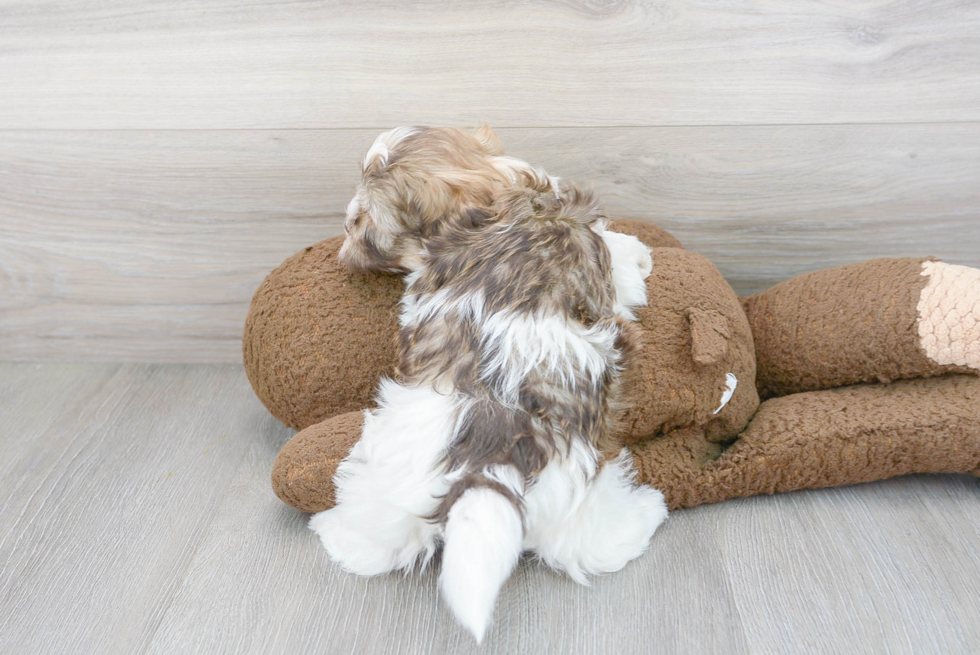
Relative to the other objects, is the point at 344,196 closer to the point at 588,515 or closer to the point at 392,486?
the point at 392,486

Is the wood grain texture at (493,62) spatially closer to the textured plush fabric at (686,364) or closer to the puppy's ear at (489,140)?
the puppy's ear at (489,140)

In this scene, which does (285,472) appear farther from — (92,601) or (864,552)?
(864,552)

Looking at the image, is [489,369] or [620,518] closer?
[489,369]

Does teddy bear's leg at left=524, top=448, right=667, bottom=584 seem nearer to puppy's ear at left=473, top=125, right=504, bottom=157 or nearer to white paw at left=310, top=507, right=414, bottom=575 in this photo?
white paw at left=310, top=507, right=414, bottom=575

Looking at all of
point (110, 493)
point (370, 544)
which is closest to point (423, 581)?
point (370, 544)

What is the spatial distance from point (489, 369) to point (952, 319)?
3.12 ft

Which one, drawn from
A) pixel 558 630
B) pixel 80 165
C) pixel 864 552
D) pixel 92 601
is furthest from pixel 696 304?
pixel 80 165

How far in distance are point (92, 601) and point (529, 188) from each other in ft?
3.79

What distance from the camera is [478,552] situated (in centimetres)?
107

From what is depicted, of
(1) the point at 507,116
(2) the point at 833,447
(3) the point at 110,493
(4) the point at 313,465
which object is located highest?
(1) the point at 507,116

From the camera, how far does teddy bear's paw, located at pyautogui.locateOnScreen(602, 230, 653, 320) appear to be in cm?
151

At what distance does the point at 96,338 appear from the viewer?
7.14 ft

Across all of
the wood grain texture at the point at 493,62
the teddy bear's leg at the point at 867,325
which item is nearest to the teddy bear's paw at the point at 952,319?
the teddy bear's leg at the point at 867,325

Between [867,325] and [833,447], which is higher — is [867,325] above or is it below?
above
